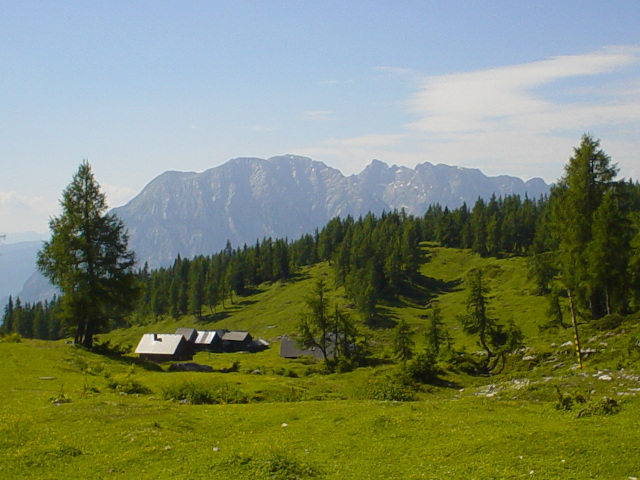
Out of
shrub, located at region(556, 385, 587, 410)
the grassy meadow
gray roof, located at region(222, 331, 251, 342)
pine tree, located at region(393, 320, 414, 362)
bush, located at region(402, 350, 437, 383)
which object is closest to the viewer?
the grassy meadow

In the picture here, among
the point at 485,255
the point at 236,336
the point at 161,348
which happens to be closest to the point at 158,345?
the point at 161,348

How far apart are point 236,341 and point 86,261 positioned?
7953 centimetres

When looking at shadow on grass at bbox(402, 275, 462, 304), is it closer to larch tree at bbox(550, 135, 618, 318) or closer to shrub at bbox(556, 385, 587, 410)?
larch tree at bbox(550, 135, 618, 318)

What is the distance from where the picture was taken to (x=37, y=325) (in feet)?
550

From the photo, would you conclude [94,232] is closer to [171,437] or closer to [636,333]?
[171,437]

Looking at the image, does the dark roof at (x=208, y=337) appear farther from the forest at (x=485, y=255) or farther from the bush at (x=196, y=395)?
the bush at (x=196, y=395)

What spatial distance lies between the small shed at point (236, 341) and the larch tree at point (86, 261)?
75003 mm

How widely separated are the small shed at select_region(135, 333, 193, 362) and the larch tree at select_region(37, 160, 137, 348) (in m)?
43.5

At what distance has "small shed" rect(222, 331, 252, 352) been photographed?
123 m

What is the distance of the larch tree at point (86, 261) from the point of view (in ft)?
154

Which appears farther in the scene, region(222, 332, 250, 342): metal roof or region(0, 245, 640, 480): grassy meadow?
region(222, 332, 250, 342): metal roof

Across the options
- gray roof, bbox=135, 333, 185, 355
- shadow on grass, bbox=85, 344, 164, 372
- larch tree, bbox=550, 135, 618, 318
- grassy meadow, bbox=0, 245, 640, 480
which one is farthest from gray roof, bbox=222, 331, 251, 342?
larch tree, bbox=550, 135, 618, 318

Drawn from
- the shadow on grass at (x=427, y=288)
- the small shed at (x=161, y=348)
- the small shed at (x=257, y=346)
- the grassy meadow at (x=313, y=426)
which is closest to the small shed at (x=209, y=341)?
the small shed at (x=257, y=346)

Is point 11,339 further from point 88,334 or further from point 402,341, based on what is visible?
point 402,341
